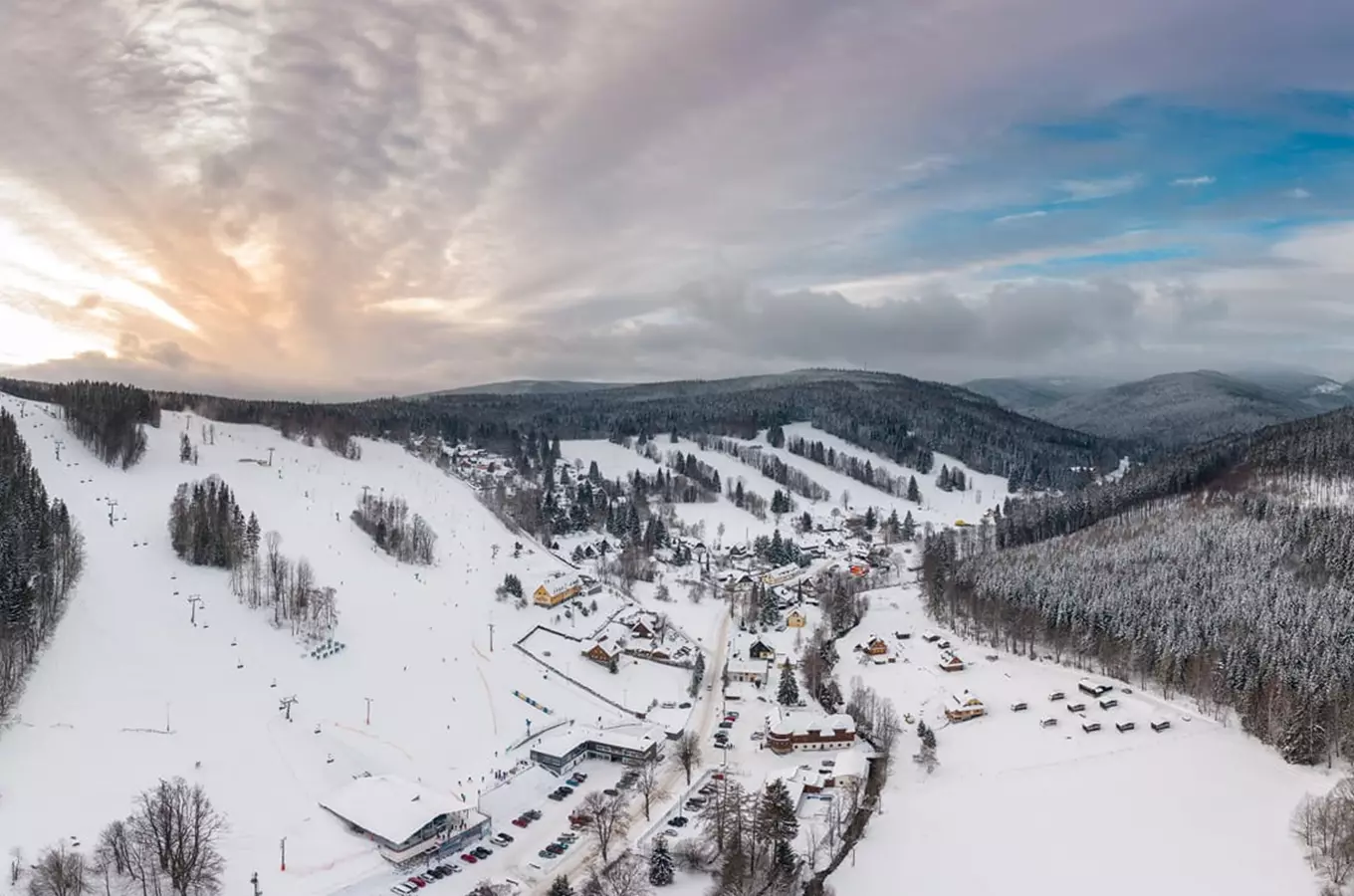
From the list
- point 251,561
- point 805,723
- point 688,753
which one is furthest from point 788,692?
point 251,561

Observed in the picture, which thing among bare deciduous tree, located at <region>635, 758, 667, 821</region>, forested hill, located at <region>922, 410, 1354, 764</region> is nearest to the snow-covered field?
forested hill, located at <region>922, 410, 1354, 764</region>

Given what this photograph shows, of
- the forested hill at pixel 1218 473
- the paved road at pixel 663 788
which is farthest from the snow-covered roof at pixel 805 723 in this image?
the forested hill at pixel 1218 473

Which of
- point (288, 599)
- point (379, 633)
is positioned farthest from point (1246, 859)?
point (288, 599)

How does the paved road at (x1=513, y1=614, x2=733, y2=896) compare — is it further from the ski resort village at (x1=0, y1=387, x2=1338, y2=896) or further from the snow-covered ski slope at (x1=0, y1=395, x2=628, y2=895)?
the snow-covered ski slope at (x1=0, y1=395, x2=628, y2=895)

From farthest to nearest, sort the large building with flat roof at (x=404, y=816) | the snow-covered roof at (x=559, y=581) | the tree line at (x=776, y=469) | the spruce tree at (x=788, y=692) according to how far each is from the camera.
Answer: the tree line at (x=776, y=469), the snow-covered roof at (x=559, y=581), the spruce tree at (x=788, y=692), the large building with flat roof at (x=404, y=816)

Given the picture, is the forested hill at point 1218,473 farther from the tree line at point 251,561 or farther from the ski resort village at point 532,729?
the tree line at point 251,561

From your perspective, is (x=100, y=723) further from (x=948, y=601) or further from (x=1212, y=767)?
(x=948, y=601)

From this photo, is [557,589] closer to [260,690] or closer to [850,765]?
[260,690]
